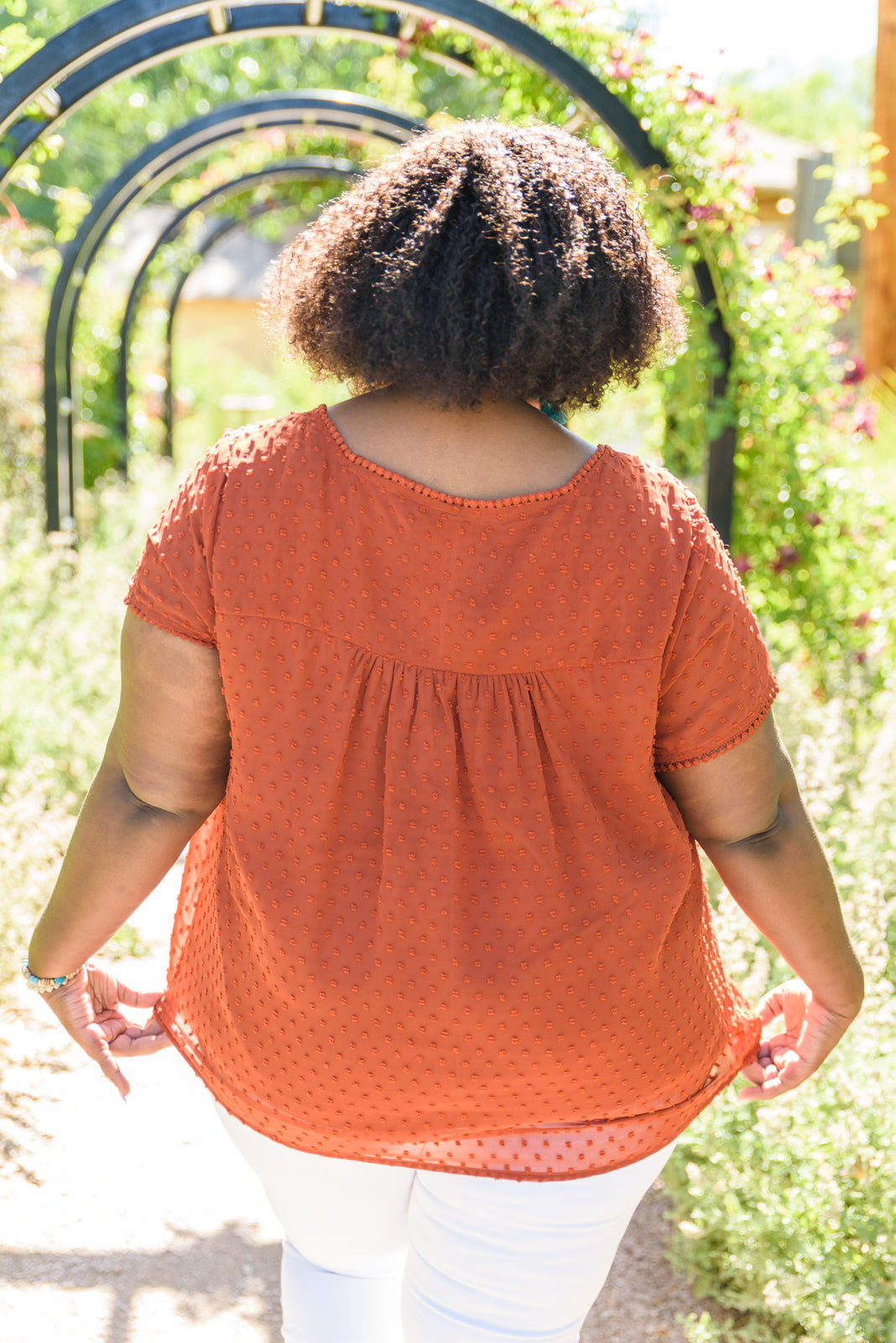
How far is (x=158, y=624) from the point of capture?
118cm

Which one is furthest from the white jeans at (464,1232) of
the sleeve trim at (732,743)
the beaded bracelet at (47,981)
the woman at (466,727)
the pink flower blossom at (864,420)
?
the pink flower blossom at (864,420)

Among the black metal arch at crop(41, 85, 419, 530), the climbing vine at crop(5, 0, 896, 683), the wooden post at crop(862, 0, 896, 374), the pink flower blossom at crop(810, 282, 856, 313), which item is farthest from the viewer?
the wooden post at crop(862, 0, 896, 374)

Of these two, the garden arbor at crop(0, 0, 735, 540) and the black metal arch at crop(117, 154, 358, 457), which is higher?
the garden arbor at crop(0, 0, 735, 540)

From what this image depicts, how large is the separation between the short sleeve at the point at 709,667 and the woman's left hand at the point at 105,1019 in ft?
2.54

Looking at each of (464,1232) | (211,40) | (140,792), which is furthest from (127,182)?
(464,1232)

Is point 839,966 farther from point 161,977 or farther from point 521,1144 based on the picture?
point 161,977

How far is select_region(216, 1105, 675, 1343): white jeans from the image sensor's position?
1.26 m

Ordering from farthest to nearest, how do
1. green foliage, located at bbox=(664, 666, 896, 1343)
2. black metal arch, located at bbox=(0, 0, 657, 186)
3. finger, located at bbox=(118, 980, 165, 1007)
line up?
black metal arch, located at bbox=(0, 0, 657, 186), green foliage, located at bbox=(664, 666, 896, 1343), finger, located at bbox=(118, 980, 165, 1007)

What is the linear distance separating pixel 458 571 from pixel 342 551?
11 centimetres

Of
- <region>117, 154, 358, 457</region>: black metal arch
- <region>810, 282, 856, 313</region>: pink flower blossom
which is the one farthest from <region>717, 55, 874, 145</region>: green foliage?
<region>810, 282, 856, 313</region>: pink flower blossom

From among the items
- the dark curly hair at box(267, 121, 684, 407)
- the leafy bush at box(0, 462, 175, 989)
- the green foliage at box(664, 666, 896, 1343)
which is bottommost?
the leafy bush at box(0, 462, 175, 989)

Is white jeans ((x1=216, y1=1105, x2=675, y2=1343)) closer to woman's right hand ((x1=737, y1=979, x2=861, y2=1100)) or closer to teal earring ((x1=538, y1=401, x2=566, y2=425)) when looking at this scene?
woman's right hand ((x1=737, y1=979, x2=861, y2=1100))

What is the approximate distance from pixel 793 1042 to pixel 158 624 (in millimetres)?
980

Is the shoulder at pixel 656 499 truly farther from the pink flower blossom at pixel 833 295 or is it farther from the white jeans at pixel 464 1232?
the pink flower blossom at pixel 833 295
